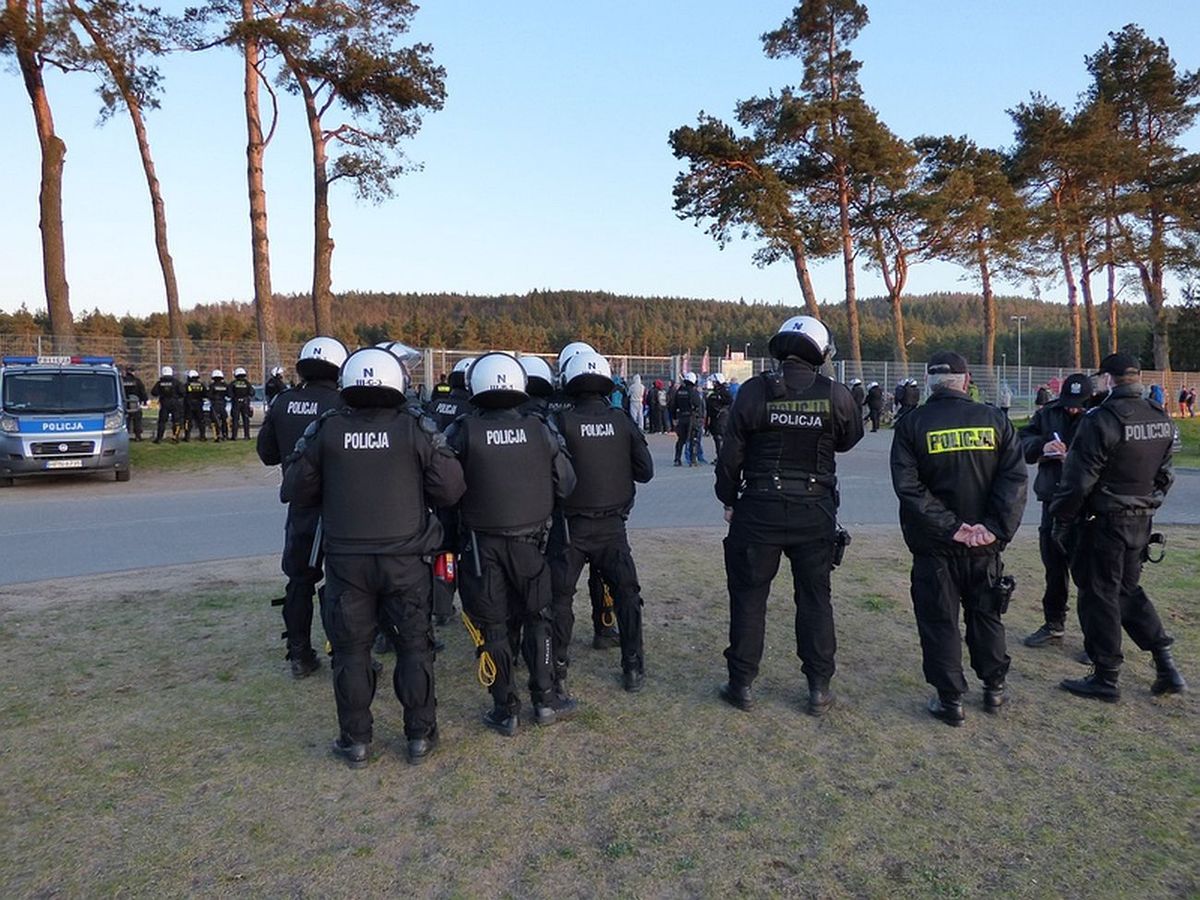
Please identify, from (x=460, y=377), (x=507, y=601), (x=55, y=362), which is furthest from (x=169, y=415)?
(x=507, y=601)

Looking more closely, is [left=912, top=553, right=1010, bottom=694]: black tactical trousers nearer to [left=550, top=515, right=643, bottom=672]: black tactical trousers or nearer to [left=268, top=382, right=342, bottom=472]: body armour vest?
[left=550, top=515, right=643, bottom=672]: black tactical trousers

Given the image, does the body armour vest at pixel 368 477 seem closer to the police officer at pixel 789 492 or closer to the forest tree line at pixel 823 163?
the police officer at pixel 789 492

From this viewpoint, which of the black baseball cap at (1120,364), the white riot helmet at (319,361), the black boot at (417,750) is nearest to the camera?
the black boot at (417,750)

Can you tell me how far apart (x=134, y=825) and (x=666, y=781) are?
2.28 metres

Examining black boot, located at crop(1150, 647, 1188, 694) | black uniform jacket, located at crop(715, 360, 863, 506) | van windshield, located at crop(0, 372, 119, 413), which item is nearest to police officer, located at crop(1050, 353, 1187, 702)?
black boot, located at crop(1150, 647, 1188, 694)

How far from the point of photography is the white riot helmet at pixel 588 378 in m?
5.53

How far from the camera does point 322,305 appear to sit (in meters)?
24.9

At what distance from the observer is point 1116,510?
5.07 m

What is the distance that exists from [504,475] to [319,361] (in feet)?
Answer: 5.92

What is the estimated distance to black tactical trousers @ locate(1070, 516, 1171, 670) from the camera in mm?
5090

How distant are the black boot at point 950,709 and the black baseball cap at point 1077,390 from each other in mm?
2569

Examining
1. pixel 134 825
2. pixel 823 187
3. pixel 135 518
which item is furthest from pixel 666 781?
pixel 823 187

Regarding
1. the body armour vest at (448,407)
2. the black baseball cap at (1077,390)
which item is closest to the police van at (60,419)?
the body armour vest at (448,407)

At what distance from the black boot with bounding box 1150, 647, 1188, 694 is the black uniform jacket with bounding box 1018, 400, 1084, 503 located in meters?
1.32
